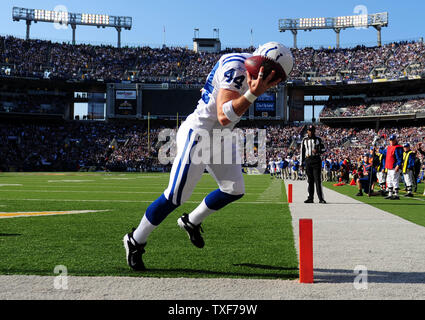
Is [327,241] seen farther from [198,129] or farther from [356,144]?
[356,144]

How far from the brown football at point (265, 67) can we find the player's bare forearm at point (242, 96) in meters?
0.03

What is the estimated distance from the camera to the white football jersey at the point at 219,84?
3.50 m

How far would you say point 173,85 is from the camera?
50438mm

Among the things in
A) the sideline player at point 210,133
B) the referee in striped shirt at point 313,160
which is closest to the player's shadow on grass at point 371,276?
the sideline player at point 210,133

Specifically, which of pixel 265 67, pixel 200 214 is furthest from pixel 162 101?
pixel 265 67

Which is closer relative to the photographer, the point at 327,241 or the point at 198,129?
the point at 198,129

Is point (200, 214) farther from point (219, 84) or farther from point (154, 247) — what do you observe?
point (219, 84)

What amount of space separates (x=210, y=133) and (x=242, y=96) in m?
0.76

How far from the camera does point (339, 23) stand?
61812 mm

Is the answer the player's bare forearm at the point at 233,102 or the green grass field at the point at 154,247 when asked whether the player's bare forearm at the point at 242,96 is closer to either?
the player's bare forearm at the point at 233,102

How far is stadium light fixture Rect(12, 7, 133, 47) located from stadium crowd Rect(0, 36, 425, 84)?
19.5 ft
